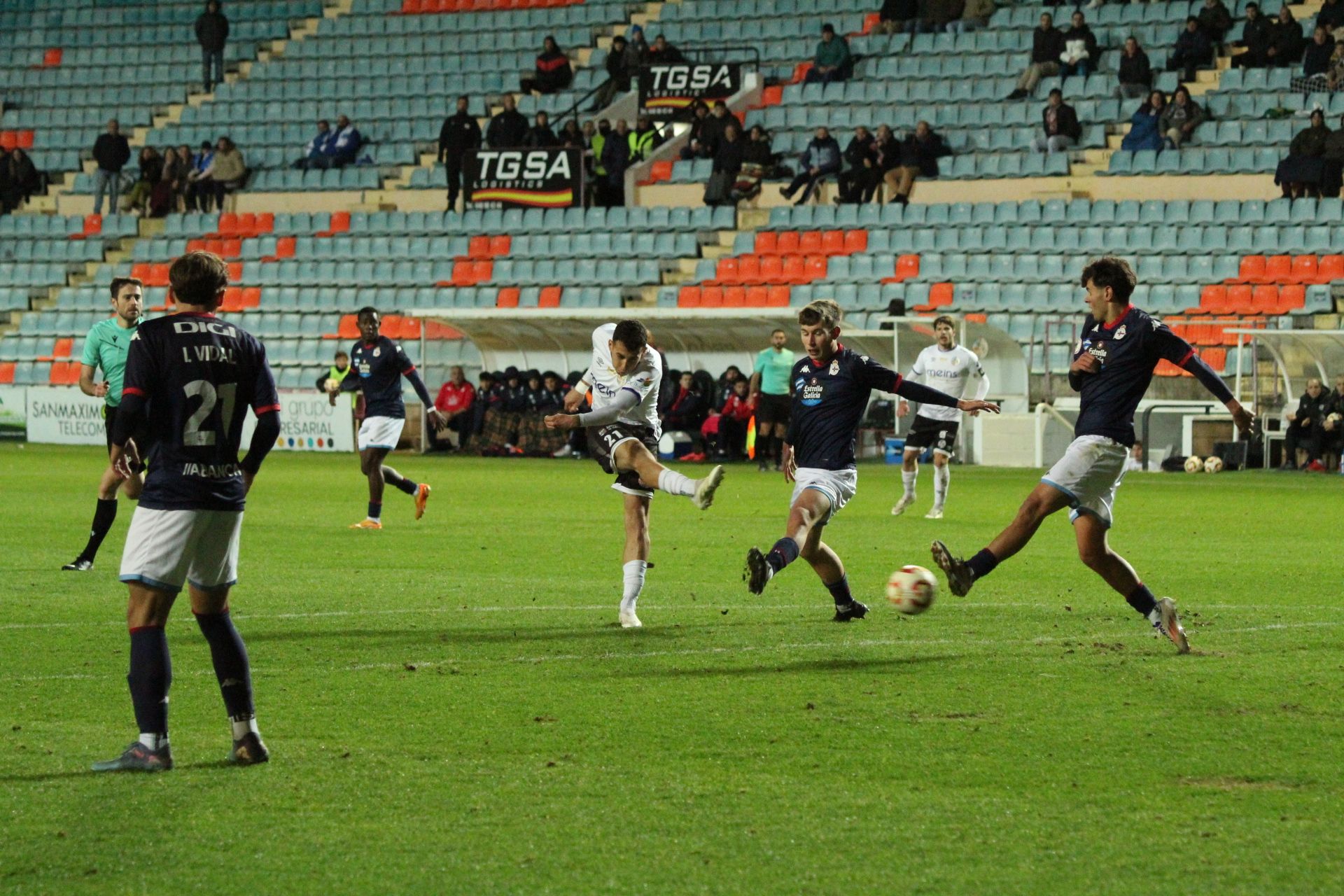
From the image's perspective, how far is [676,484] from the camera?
919 centimetres

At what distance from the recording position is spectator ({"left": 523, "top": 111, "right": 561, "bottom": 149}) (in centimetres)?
3412

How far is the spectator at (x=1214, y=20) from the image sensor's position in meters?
31.6

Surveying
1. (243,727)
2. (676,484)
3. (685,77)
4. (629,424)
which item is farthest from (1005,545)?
(685,77)

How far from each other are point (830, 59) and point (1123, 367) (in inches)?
1047

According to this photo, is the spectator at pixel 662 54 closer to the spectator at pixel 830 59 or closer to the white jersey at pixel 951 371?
the spectator at pixel 830 59

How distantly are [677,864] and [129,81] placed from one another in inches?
1599

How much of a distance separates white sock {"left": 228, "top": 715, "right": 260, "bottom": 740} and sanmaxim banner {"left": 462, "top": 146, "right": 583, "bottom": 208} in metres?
28.7

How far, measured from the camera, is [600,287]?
32.5 meters

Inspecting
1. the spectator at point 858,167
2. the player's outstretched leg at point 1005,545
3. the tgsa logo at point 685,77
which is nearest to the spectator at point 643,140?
the tgsa logo at point 685,77

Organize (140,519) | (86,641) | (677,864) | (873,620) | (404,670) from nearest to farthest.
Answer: (677,864)
(140,519)
(404,670)
(86,641)
(873,620)

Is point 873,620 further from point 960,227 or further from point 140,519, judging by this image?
point 960,227

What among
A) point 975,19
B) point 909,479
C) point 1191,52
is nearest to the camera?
point 909,479

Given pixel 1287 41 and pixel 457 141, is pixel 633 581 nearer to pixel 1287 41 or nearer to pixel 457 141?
pixel 1287 41

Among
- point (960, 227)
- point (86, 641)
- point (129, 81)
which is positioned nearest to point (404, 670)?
point (86, 641)
